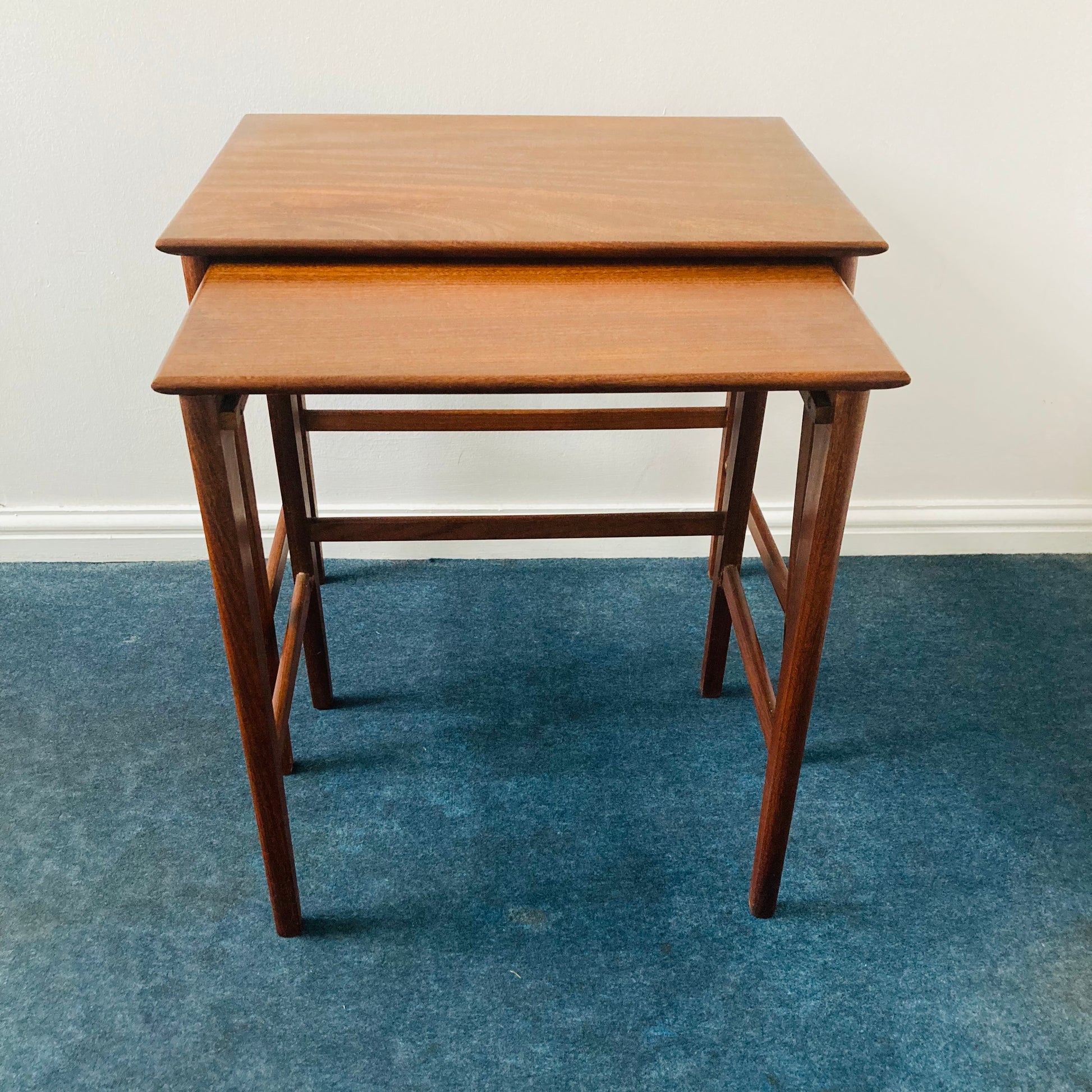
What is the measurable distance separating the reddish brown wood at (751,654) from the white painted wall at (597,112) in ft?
1.42

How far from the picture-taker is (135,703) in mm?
1669

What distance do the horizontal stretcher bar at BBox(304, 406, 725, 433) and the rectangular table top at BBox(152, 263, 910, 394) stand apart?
0.47 m

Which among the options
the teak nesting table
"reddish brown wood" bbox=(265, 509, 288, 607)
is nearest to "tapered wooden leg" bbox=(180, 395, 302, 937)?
the teak nesting table

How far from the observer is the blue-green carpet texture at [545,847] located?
47.8 inches

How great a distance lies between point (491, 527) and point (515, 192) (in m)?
0.47

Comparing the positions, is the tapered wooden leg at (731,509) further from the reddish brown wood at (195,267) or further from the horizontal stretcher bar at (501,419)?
the reddish brown wood at (195,267)

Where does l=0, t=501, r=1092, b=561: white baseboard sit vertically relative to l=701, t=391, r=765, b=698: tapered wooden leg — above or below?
below

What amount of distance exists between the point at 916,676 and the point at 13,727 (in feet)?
4.66

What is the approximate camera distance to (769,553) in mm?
1437

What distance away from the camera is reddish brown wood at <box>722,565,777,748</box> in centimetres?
132

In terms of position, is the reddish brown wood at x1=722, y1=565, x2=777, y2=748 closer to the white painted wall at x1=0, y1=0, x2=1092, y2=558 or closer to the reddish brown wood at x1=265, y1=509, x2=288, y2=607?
the white painted wall at x1=0, y1=0, x2=1092, y2=558

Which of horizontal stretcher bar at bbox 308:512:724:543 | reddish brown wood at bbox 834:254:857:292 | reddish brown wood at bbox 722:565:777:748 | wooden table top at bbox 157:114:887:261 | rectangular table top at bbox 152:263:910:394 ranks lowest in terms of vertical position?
reddish brown wood at bbox 722:565:777:748

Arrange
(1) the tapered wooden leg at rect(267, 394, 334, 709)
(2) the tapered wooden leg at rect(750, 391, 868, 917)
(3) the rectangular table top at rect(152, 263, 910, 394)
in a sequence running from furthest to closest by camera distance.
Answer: (1) the tapered wooden leg at rect(267, 394, 334, 709), (2) the tapered wooden leg at rect(750, 391, 868, 917), (3) the rectangular table top at rect(152, 263, 910, 394)

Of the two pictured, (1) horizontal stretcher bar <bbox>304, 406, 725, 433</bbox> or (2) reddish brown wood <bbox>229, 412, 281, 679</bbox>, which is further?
(1) horizontal stretcher bar <bbox>304, 406, 725, 433</bbox>
